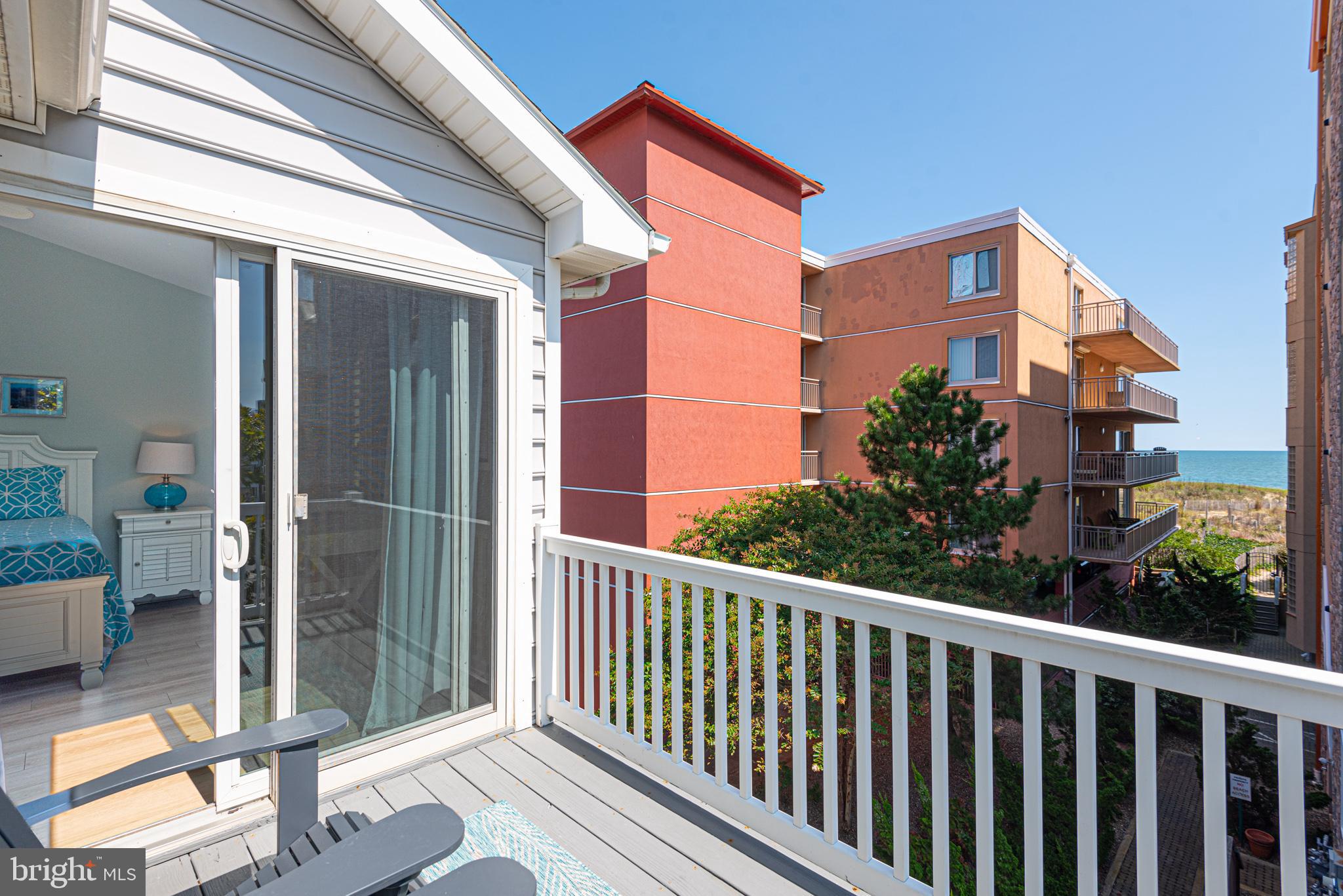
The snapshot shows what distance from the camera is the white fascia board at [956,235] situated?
10.4m

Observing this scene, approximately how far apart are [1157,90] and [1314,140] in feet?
21.2

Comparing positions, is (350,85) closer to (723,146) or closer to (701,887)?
(701,887)

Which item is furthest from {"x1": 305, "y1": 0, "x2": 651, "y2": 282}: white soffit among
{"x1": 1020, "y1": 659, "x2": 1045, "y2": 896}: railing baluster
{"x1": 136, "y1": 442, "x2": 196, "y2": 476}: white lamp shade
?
{"x1": 136, "y1": 442, "x2": 196, "y2": 476}: white lamp shade

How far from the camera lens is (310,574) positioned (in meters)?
2.02

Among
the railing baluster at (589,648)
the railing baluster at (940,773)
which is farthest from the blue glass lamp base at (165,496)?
the railing baluster at (940,773)

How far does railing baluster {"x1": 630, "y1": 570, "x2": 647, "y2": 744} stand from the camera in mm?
2234

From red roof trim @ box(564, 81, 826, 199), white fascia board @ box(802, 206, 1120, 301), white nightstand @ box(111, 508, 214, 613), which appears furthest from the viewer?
white fascia board @ box(802, 206, 1120, 301)

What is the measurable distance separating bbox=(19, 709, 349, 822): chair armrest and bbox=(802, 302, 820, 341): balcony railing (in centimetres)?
1219

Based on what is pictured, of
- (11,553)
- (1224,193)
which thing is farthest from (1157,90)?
(11,553)

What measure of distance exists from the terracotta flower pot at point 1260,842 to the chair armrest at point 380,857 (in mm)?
8538

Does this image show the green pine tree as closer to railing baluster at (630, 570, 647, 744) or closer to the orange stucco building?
the orange stucco building

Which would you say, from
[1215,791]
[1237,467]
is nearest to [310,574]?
[1215,791]

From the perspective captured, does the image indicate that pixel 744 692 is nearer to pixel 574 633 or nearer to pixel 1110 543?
pixel 574 633

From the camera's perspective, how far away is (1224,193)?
21656 millimetres
